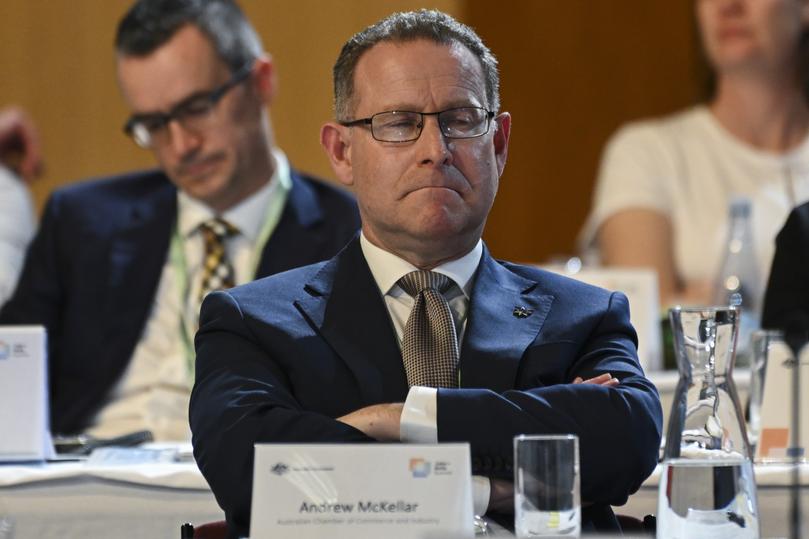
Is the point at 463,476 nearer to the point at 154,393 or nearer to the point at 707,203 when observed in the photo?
the point at 154,393

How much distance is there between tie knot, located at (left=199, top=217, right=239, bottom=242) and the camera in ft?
11.6

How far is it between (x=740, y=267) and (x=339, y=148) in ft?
6.01

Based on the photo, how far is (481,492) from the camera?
1807 mm

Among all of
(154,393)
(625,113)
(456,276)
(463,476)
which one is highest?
(625,113)

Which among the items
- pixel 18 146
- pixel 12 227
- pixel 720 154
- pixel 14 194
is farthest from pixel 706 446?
pixel 18 146

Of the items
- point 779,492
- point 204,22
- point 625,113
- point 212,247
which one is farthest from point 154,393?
point 625,113

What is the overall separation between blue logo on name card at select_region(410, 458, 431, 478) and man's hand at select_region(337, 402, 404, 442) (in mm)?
384

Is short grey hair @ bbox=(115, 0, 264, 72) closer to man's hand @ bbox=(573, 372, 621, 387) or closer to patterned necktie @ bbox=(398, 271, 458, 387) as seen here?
patterned necktie @ bbox=(398, 271, 458, 387)

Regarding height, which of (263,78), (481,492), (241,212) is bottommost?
(481,492)

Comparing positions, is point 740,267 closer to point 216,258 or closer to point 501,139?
point 216,258

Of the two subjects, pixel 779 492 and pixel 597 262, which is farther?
pixel 597 262

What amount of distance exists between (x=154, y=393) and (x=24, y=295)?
42 centimetres

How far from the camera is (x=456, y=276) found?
2141 mm

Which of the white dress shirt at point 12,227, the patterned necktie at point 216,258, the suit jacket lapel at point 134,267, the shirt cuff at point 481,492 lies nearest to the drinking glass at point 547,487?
the shirt cuff at point 481,492
